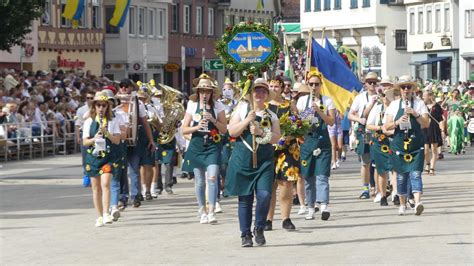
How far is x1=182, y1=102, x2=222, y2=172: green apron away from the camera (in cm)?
1919

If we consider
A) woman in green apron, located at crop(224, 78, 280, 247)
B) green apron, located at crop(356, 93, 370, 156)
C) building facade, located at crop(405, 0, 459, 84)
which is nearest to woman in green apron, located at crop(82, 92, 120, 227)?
woman in green apron, located at crop(224, 78, 280, 247)

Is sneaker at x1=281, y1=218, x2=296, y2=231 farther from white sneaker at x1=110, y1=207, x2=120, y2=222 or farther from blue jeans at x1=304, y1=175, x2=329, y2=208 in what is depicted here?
white sneaker at x1=110, y1=207, x2=120, y2=222

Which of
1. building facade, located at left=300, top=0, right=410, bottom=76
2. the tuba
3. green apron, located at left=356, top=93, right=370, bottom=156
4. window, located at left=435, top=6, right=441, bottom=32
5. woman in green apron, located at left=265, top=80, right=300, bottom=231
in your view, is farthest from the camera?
building facade, located at left=300, top=0, right=410, bottom=76

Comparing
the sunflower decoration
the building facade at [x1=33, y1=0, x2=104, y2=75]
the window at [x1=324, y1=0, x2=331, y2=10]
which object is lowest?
the sunflower decoration

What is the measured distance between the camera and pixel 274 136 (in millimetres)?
16609

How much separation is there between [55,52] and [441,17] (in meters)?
30.7

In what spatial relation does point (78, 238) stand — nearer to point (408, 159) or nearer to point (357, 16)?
point (408, 159)

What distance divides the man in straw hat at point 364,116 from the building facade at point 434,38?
61503 mm

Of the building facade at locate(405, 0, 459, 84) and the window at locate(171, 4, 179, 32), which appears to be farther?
the building facade at locate(405, 0, 459, 84)

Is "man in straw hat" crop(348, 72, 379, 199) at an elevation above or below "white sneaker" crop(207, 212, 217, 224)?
above

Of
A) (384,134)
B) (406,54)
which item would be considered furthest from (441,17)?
(384,134)

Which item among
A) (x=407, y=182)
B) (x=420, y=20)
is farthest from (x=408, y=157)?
(x=420, y=20)

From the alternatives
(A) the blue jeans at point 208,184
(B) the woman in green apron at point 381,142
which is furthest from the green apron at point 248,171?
(B) the woman in green apron at point 381,142

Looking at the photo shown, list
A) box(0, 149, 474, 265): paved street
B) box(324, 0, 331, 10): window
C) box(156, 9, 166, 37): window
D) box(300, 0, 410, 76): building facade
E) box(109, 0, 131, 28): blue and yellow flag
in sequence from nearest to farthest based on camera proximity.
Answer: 1. box(0, 149, 474, 265): paved street
2. box(109, 0, 131, 28): blue and yellow flag
3. box(156, 9, 166, 37): window
4. box(300, 0, 410, 76): building facade
5. box(324, 0, 331, 10): window
